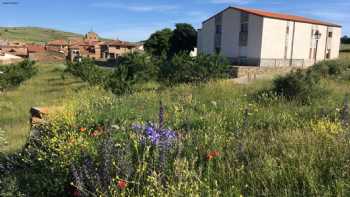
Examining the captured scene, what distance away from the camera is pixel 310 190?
288cm

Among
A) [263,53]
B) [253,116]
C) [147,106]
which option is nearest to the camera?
[253,116]

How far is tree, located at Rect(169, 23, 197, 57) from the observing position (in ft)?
195

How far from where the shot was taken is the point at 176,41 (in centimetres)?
5991

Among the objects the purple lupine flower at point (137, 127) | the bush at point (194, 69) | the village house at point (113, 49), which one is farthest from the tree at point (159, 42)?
the purple lupine flower at point (137, 127)

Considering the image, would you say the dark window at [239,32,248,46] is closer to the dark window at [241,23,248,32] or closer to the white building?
the white building

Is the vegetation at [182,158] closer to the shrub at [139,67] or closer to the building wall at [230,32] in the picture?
the shrub at [139,67]

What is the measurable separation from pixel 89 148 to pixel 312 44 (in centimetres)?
5216

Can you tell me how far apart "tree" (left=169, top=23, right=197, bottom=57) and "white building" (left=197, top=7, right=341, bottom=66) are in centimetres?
491

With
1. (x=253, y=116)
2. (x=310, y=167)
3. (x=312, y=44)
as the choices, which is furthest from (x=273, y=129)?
(x=312, y=44)

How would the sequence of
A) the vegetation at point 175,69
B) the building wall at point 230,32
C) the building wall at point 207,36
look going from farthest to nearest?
the building wall at point 207,36 → the building wall at point 230,32 → the vegetation at point 175,69

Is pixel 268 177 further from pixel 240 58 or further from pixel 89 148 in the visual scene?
pixel 240 58

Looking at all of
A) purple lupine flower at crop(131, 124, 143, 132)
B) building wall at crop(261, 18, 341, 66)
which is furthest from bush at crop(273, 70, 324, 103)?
building wall at crop(261, 18, 341, 66)

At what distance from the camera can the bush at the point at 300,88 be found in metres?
8.86

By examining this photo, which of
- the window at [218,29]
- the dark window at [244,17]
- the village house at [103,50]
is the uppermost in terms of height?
the dark window at [244,17]
